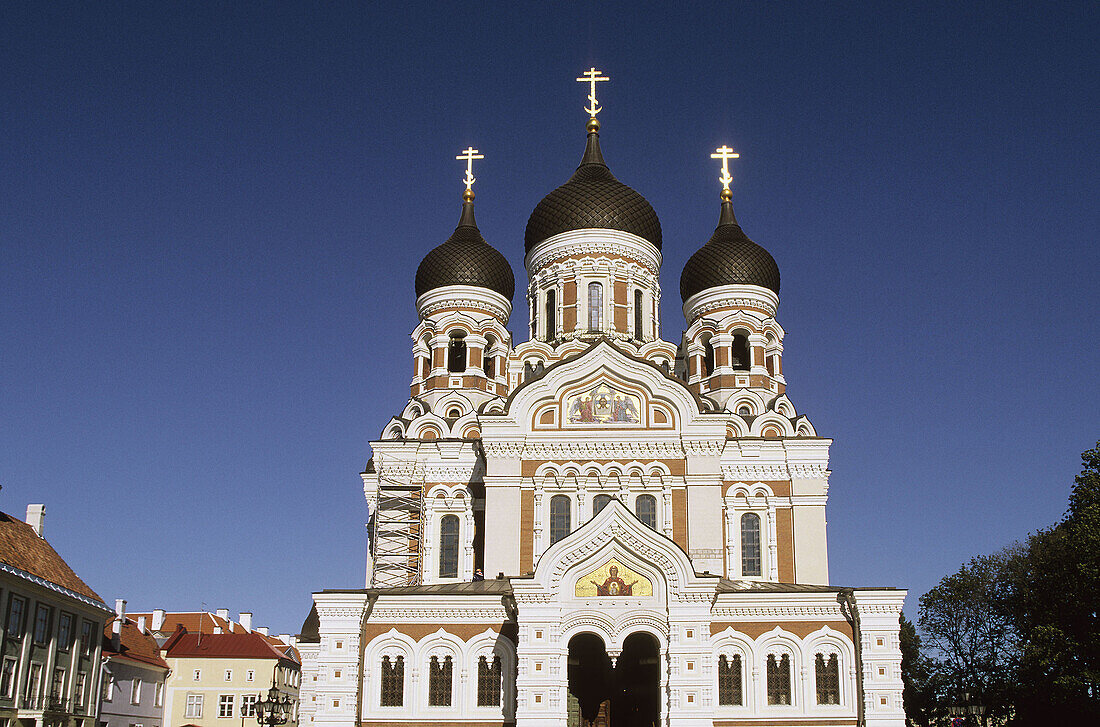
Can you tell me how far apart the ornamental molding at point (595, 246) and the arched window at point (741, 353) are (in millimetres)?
3383

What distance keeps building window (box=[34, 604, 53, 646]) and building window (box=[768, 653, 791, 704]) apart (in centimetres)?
1794

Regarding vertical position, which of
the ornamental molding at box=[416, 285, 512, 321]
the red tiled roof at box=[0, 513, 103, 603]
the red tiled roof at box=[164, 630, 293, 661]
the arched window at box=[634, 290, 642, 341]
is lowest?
the red tiled roof at box=[164, 630, 293, 661]

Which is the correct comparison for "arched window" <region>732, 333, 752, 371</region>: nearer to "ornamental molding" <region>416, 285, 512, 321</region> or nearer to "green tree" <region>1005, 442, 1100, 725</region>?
"ornamental molding" <region>416, 285, 512, 321</region>

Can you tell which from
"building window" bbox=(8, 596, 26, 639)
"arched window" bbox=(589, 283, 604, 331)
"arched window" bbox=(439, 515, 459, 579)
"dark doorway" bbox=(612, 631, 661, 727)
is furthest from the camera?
"arched window" bbox=(589, 283, 604, 331)

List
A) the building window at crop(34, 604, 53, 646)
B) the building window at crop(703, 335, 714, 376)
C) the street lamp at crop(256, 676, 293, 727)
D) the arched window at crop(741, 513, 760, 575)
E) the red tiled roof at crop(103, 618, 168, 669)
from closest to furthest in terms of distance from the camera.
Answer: the street lamp at crop(256, 676, 293, 727), the building window at crop(34, 604, 53, 646), the arched window at crop(741, 513, 760, 575), the building window at crop(703, 335, 714, 376), the red tiled roof at crop(103, 618, 168, 669)

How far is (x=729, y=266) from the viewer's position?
34156mm

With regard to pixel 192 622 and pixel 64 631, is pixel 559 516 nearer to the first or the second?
pixel 64 631

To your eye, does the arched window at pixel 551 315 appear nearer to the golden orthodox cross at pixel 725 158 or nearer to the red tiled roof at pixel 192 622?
the golden orthodox cross at pixel 725 158

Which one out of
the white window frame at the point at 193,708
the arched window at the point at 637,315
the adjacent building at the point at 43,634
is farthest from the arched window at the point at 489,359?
the white window frame at the point at 193,708

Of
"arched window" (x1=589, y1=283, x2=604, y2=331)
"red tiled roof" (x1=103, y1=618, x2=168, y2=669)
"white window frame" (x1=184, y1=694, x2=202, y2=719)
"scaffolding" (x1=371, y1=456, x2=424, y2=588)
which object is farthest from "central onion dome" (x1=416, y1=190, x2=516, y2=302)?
"white window frame" (x1=184, y1=694, x2=202, y2=719)

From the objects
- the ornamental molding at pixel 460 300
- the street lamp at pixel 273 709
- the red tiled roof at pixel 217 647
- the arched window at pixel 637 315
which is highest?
the ornamental molding at pixel 460 300

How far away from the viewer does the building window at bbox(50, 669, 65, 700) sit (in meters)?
28.8

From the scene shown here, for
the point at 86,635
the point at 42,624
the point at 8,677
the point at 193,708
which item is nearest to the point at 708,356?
the point at 86,635

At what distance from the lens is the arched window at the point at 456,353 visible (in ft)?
112
